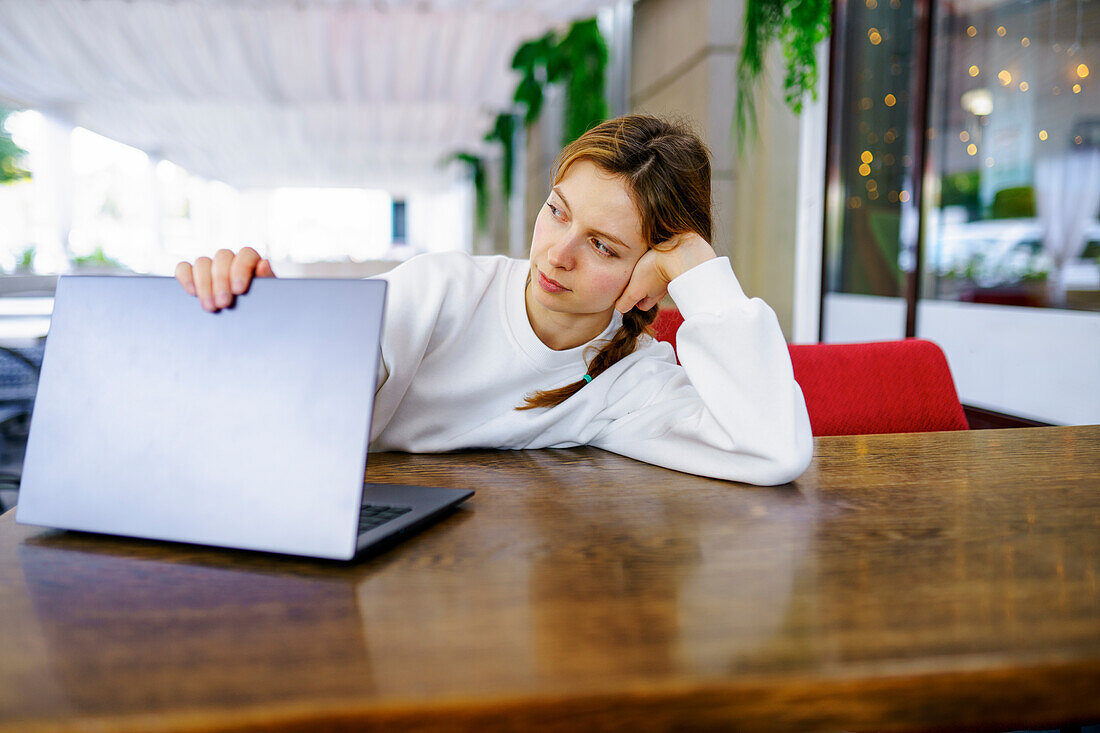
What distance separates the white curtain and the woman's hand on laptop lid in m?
2.34

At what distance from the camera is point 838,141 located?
355 centimetres

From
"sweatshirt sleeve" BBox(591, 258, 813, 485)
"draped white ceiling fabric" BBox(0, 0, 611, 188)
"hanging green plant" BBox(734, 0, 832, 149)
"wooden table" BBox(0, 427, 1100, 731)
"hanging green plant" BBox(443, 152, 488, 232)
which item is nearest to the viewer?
"wooden table" BBox(0, 427, 1100, 731)

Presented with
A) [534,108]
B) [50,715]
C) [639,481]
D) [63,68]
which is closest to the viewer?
[50,715]

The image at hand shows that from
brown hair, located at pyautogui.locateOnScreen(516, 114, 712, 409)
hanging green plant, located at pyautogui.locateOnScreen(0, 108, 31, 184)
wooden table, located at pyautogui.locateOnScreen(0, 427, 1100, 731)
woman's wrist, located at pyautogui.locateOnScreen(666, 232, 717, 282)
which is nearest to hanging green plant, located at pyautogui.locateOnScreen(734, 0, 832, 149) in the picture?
brown hair, located at pyautogui.locateOnScreen(516, 114, 712, 409)

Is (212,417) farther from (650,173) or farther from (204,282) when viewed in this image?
(650,173)

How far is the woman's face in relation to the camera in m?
0.99

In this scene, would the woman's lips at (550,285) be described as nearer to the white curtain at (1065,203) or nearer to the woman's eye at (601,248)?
the woman's eye at (601,248)

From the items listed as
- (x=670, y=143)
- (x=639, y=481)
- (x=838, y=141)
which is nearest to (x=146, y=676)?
(x=639, y=481)

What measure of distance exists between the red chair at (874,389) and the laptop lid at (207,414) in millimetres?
922

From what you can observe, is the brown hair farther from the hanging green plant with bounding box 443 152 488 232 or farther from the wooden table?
the hanging green plant with bounding box 443 152 488 232

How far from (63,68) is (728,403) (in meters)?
7.19

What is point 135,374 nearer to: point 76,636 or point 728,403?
point 76,636

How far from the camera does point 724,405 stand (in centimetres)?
92

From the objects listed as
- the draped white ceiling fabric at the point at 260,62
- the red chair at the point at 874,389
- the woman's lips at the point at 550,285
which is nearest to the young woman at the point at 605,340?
the woman's lips at the point at 550,285
